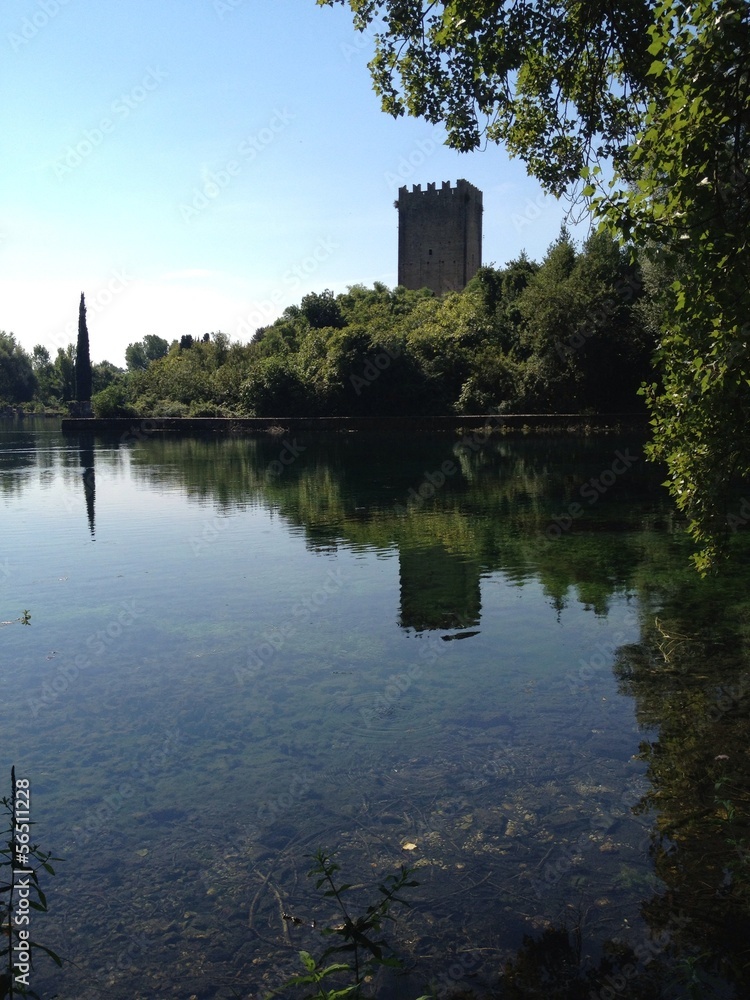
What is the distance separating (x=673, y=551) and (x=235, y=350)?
188ft

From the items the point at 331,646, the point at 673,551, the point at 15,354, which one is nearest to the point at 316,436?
the point at 673,551

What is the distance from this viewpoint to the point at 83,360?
64812 millimetres

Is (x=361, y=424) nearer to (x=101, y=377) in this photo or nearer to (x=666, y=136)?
(x=666, y=136)

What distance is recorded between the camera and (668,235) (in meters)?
4.49

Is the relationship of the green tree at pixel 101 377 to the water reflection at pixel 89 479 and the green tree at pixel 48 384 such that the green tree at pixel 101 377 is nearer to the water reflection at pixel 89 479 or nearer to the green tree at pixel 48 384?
the green tree at pixel 48 384

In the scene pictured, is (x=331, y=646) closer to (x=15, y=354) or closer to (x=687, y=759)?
(x=687, y=759)

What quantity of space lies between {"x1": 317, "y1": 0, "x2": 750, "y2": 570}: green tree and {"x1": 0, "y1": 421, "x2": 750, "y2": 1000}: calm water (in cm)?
200

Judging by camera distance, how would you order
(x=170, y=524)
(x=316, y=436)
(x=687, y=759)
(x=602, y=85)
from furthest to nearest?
(x=316, y=436) → (x=170, y=524) → (x=602, y=85) → (x=687, y=759)

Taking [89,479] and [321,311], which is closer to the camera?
[89,479]

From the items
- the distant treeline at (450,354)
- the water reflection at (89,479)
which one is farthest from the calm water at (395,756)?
the distant treeline at (450,354)

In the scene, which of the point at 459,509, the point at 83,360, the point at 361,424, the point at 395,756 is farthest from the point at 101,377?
the point at 395,756

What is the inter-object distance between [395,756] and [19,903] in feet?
11.0

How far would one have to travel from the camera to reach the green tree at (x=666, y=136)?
4.16 meters

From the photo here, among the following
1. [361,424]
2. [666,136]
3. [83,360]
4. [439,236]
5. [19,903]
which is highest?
[439,236]
